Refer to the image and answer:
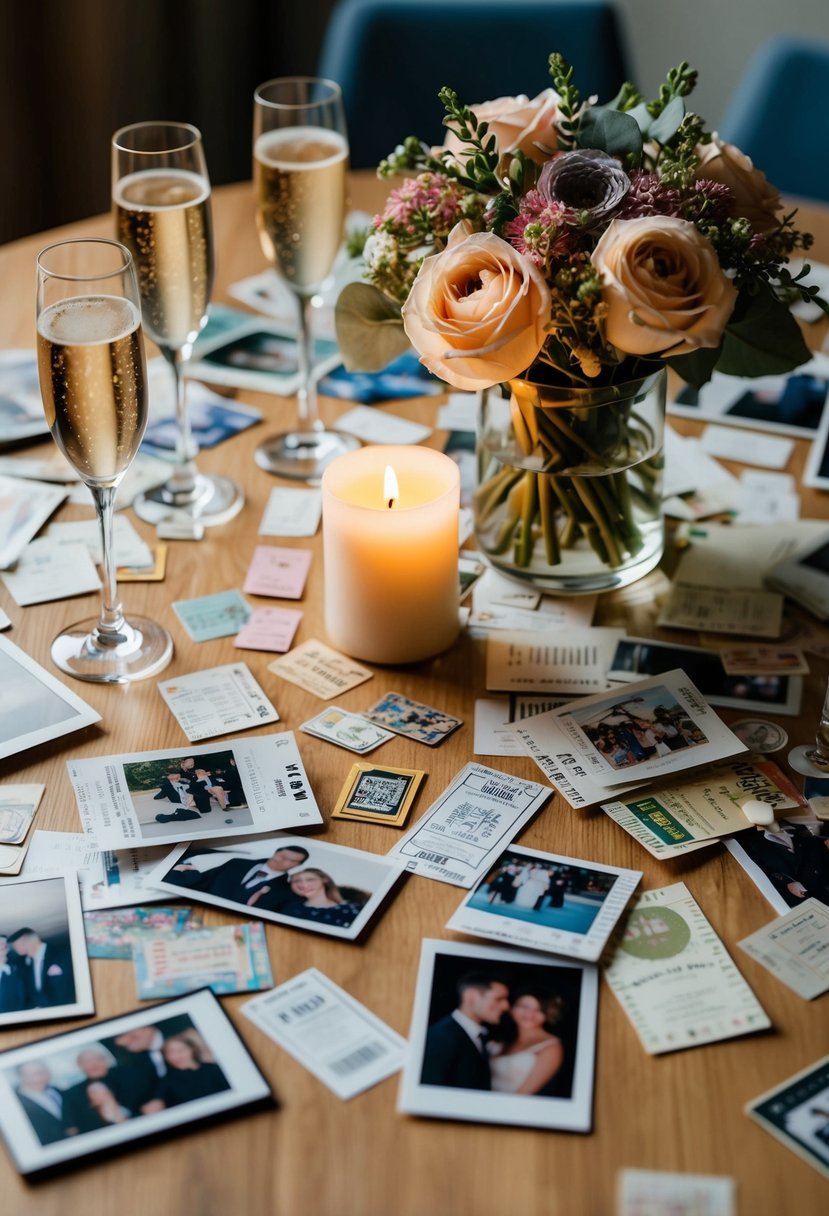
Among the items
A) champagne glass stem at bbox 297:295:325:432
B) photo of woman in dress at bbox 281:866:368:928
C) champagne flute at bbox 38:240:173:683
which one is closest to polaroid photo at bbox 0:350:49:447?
champagne glass stem at bbox 297:295:325:432

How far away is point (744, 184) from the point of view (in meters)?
1.12

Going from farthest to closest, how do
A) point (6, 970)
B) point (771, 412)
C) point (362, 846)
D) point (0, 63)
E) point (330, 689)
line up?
1. point (0, 63)
2. point (771, 412)
3. point (330, 689)
4. point (362, 846)
5. point (6, 970)

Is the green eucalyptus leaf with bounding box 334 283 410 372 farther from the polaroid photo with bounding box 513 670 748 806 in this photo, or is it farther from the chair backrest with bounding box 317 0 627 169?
the chair backrest with bounding box 317 0 627 169

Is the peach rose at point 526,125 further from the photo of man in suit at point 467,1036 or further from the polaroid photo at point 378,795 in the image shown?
the photo of man in suit at point 467,1036

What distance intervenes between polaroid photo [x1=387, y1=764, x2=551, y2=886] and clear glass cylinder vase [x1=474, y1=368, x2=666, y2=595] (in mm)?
298

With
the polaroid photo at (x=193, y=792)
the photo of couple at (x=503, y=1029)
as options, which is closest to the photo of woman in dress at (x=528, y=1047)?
the photo of couple at (x=503, y=1029)

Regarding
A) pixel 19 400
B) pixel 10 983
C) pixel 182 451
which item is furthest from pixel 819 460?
pixel 10 983

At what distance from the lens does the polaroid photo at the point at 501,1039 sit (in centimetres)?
79

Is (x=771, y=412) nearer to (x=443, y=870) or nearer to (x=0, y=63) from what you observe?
(x=443, y=870)

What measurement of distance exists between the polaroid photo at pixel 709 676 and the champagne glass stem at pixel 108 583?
0.47m

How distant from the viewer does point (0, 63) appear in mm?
2781

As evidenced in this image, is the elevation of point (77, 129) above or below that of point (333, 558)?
below

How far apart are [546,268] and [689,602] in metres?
0.40

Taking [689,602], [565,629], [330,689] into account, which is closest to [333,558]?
[330,689]
